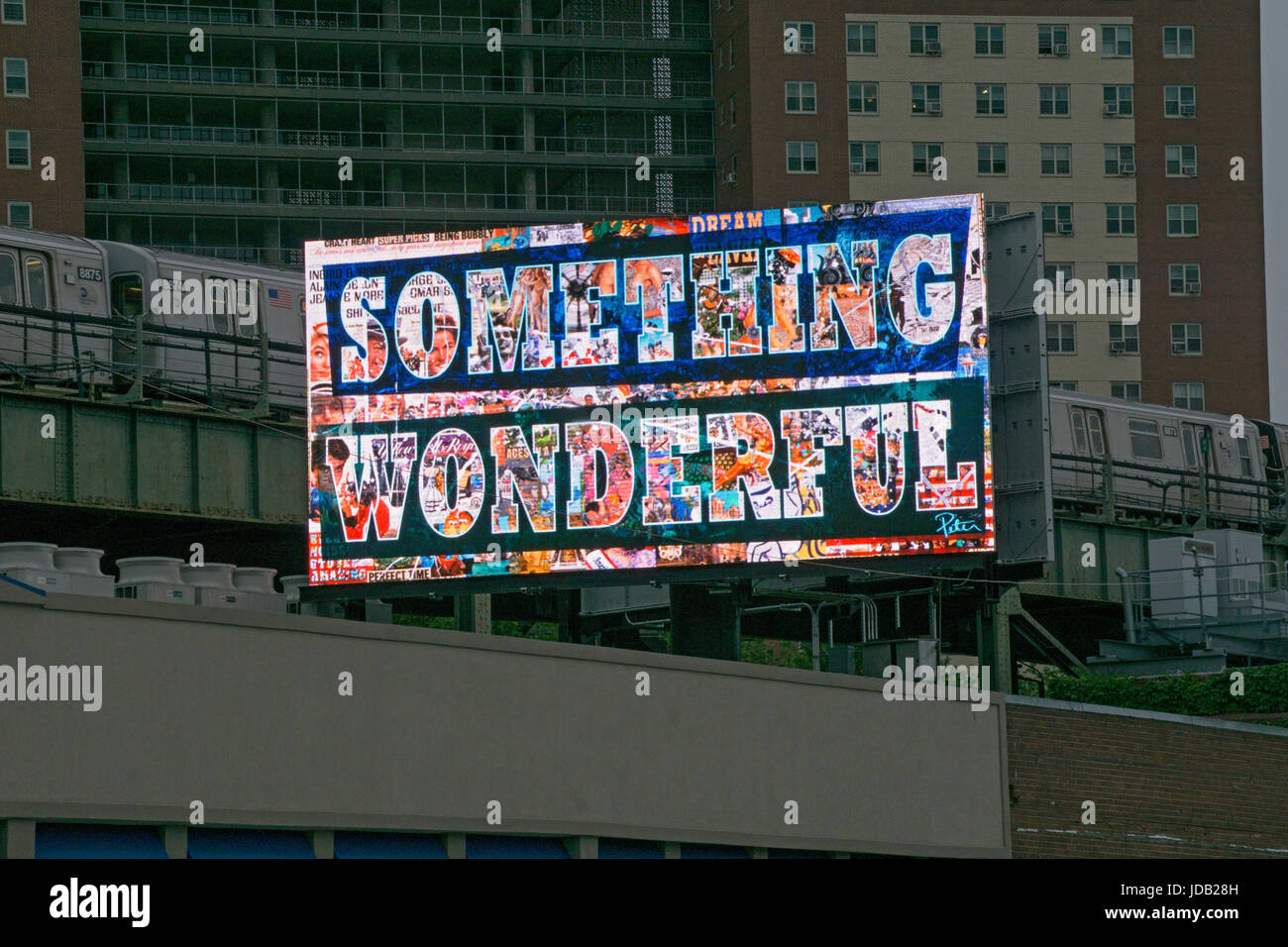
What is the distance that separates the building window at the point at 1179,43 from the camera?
10094 cm

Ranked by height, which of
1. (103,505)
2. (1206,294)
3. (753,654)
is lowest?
(753,654)

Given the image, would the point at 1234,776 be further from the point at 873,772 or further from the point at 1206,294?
the point at 1206,294

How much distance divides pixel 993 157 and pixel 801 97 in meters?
9.38

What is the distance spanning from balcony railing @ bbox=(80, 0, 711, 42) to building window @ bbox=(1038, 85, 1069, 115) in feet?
55.0

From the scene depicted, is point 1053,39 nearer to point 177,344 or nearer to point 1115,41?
point 1115,41

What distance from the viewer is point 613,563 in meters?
30.3

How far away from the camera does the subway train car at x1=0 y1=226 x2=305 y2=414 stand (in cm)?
3725

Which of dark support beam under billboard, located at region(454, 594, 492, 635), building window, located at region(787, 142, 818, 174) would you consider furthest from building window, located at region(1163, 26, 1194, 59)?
dark support beam under billboard, located at region(454, 594, 492, 635)

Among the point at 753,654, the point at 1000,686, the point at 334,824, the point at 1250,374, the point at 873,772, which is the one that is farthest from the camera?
the point at 1250,374

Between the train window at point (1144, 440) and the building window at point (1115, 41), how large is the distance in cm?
4952

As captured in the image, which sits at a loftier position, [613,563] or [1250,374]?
[1250,374]

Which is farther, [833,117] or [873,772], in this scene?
[833,117]

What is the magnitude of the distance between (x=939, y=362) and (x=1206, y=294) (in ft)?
239
